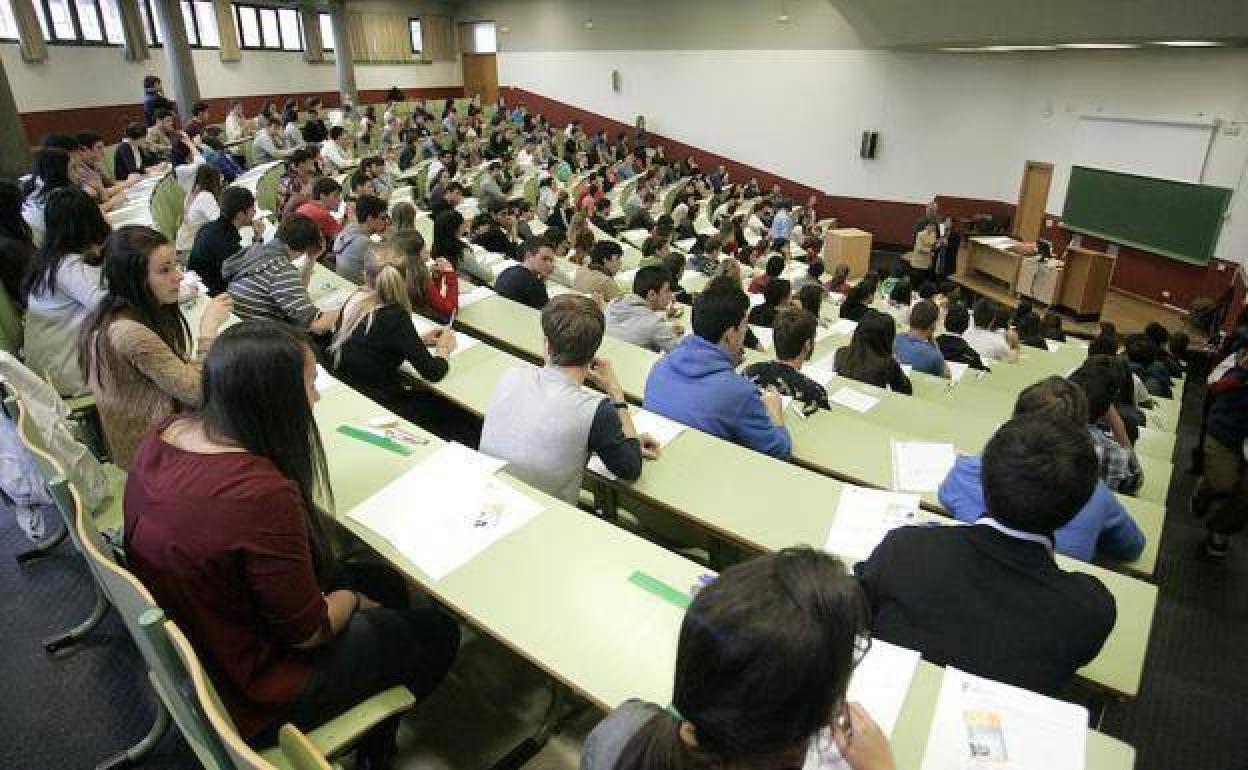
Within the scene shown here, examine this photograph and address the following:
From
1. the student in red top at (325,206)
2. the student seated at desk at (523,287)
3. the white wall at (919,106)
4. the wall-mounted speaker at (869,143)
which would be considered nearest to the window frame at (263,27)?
the white wall at (919,106)

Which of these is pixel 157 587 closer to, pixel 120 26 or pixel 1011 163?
pixel 1011 163

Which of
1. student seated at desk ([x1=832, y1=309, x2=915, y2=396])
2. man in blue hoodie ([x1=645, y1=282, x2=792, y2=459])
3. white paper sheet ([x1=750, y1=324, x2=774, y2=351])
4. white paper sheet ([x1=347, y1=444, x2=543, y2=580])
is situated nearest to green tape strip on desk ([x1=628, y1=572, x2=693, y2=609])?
white paper sheet ([x1=347, y1=444, x2=543, y2=580])

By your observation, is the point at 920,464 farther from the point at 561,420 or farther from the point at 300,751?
the point at 300,751

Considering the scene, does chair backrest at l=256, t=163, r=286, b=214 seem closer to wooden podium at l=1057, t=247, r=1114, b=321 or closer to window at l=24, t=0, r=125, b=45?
window at l=24, t=0, r=125, b=45

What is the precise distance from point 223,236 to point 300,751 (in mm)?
4108

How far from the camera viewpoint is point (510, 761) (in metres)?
2.19

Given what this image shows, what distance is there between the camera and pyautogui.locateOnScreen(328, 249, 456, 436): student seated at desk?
3.19 metres

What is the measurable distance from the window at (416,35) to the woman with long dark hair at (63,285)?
19859mm

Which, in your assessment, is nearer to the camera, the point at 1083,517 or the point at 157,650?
the point at 157,650

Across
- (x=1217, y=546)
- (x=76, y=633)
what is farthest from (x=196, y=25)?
(x=1217, y=546)

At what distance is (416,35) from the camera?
20438 millimetres

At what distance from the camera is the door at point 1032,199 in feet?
37.1

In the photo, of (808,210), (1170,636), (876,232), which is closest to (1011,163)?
(876,232)

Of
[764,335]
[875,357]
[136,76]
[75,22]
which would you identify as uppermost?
[75,22]
